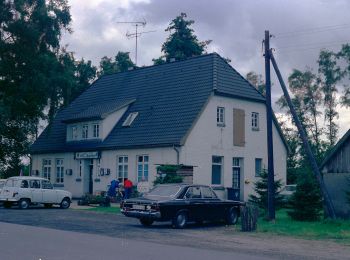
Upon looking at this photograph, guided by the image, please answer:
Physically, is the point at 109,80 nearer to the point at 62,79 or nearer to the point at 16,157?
the point at 62,79

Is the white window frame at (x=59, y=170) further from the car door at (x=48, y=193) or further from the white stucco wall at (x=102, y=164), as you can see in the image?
the car door at (x=48, y=193)

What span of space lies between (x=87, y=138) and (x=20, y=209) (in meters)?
11.1

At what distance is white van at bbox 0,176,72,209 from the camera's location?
31.2 m

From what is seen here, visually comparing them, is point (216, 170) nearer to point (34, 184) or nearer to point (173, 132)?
point (173, 132)

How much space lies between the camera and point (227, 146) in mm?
37031

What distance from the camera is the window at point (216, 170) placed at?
36.2 m

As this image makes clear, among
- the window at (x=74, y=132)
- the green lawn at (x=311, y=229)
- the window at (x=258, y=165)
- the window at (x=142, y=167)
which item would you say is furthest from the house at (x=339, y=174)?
the window at (x=74, y=132)

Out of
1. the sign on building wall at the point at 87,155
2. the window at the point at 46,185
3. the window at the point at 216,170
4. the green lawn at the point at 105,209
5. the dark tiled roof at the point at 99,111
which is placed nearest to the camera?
the green lawn at the point at 105,209

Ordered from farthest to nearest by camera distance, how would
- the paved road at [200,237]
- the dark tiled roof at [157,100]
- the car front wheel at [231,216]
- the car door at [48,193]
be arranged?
the dark tiled roof at [157,100]
the car door at [48,193]
the car front wheel at [231,216]
the paved road at [200,237]

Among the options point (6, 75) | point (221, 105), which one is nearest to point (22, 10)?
point (6, 75)

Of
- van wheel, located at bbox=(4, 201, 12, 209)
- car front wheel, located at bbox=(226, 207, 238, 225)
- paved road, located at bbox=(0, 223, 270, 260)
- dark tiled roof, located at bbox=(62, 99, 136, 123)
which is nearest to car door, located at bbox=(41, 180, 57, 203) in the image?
van wheel, located at bbox=(4, 201, 12, 209)

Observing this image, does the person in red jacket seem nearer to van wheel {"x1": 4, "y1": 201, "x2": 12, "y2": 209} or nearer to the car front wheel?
van wheel {"x1": 4, "y1": 201, "x2": 12, "y2": 209}

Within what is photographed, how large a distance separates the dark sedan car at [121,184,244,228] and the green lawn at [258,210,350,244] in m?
1.68

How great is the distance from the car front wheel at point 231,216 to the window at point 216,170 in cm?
1176
